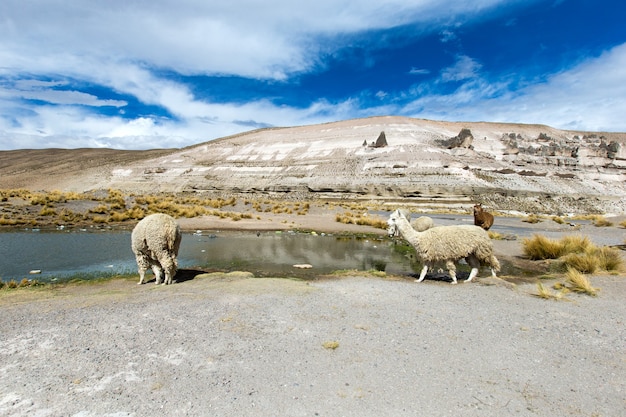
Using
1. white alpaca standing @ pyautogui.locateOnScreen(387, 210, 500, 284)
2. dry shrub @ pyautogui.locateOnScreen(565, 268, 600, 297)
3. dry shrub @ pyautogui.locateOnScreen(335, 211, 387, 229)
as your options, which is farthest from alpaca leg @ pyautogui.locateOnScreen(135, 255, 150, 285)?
dry shrub @ pyautogui.locateOnScreen(335, 211, 387, 229)

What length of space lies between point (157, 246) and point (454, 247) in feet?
27.1

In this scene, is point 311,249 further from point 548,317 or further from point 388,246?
point 548,317

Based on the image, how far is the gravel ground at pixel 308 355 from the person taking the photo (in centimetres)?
378

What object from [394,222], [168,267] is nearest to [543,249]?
[394,222]

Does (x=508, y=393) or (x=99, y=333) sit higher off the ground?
(x=99, y=333)

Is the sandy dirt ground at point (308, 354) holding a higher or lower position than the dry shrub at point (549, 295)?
higher

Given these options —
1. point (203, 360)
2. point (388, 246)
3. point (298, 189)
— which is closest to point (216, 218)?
point (388, 246)

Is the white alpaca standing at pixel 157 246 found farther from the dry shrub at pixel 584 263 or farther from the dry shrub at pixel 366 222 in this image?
the dry shrub at pixel 366 222

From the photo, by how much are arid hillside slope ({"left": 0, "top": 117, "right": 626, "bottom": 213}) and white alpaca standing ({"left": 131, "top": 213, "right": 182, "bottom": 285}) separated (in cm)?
4080

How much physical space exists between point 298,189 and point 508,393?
5165cm

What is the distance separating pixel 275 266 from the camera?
41.4 feet

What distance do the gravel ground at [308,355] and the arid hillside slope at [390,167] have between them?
41353mm

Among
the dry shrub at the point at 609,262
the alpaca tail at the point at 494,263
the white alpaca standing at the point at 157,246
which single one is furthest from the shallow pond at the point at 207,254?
the dry shrub at the point at 609,262

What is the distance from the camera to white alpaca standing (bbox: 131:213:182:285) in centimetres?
961
